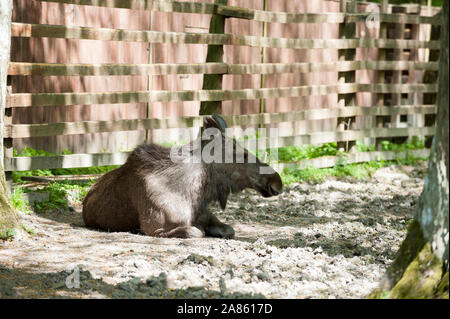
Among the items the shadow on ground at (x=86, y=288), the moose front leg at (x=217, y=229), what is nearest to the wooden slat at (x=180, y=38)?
the moose front leg at (x=217, y=229)

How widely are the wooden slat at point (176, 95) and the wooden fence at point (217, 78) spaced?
0.01 metres

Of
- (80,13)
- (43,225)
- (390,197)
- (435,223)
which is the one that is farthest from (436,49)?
(435,223)

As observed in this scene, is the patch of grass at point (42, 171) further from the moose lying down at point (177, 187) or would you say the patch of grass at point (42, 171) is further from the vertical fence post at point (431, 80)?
the vertical fence post at point (431, 80)

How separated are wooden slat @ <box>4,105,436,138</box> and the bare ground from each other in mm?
950

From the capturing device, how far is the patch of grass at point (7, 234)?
633 centimetres

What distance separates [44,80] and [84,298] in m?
5.96

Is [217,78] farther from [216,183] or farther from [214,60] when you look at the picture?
[216,183]

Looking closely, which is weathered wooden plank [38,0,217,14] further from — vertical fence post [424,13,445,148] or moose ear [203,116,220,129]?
vertical fence post [424,13,445,148]

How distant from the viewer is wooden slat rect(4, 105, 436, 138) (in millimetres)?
7974

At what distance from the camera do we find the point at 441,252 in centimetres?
413

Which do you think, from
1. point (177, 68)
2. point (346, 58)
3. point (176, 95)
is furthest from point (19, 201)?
point (346, 58)

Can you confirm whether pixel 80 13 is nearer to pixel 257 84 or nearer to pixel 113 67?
pixel 113 67
